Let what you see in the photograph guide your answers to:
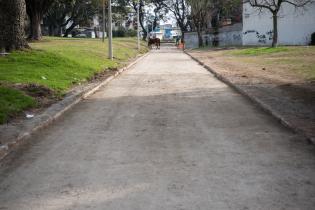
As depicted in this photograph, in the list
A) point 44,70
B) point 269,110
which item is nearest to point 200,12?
point 44,70

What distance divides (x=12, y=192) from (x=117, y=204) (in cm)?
132

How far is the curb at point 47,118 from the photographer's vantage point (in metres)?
8.28

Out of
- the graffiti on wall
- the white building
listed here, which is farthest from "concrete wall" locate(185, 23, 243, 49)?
the graffiti on wall

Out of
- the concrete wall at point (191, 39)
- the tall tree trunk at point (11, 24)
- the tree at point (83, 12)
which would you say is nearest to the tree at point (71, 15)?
the tree at point (83, 12)

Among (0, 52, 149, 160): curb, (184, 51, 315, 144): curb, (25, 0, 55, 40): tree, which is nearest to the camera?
(0, 52, 149, 160): curb

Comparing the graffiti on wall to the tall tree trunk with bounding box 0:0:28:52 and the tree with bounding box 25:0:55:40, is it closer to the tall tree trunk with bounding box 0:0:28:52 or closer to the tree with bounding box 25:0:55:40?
the tree with bounding box 25:0:55:40

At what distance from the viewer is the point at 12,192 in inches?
243

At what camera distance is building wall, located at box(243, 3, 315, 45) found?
5400cm

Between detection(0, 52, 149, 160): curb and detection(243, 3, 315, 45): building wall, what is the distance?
40945mm

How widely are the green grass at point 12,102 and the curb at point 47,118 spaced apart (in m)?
0.48

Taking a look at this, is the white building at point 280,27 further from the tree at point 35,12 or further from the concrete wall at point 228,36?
the tree at point 35,12

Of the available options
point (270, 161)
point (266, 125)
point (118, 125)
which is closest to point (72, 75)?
point (118, 125)

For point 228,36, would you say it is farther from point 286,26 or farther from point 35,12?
point 35,12

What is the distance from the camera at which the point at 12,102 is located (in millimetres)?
11750
